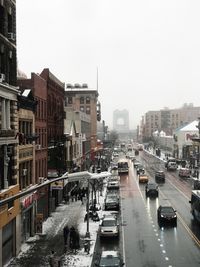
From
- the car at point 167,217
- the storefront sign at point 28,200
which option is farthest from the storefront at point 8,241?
the car at point 167,217

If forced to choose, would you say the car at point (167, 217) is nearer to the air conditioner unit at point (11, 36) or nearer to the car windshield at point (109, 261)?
the car windshield at point (109, 261)

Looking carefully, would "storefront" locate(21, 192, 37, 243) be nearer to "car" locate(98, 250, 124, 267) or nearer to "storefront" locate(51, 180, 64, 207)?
"storefront" locate(51, 180, 64, 207)

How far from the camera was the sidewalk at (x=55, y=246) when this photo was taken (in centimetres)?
3119

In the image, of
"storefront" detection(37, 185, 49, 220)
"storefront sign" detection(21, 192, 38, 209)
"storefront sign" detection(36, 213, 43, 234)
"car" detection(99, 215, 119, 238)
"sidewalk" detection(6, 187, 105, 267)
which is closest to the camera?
"sidewalk" detection(6, 187, 105, 267)

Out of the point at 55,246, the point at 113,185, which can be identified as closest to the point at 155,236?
the point at 55,246

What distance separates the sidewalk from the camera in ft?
102

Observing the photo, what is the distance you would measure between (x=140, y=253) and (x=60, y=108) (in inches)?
1308

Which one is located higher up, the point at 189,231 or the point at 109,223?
the point at 109,223

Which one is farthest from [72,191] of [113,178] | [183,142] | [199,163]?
[183,142]

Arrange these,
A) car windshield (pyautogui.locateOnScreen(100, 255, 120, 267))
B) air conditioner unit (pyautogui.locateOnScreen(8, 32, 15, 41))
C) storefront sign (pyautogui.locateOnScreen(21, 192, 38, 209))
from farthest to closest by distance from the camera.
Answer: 1. storefront sign (pyautogui.locateOnScreen(21, 192, 38, 209))
2. air conditioner unit (pyautogui.locateOnScreen(8, 32, 15, 41))
3. car windshield (pyautogui.locateOnScreen(100, 255, 120, 267))

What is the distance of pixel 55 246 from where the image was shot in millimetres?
35656

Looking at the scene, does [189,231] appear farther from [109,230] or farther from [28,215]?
[28,215]

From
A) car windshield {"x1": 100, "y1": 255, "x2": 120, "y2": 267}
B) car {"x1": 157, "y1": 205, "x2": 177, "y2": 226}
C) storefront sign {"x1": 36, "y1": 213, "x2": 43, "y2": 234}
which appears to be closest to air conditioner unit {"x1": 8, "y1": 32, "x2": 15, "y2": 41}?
storefront sign {"x1": 36, "y1": 213, "x2": 43, "y2": 234}

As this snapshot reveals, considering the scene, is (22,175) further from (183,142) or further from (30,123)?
(183,142)
